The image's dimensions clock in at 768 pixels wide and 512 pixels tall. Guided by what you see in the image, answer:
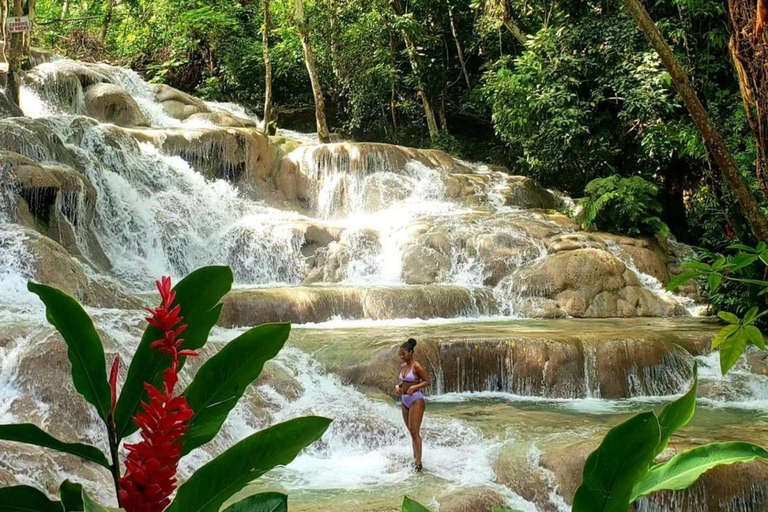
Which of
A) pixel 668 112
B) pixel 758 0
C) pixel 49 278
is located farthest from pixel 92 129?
pixel 758 0

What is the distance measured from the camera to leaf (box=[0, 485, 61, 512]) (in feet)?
2.43

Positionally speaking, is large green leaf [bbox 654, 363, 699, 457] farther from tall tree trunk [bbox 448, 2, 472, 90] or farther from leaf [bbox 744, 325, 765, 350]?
tall tree trunk [bbox 448, 2, 472, 90]

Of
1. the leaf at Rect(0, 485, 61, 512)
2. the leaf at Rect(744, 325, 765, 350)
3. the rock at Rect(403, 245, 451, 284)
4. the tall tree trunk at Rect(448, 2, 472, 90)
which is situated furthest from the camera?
the tall tree trunk at Rect(448, 2, 472, 90)

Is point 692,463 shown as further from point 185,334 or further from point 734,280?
point 734,280

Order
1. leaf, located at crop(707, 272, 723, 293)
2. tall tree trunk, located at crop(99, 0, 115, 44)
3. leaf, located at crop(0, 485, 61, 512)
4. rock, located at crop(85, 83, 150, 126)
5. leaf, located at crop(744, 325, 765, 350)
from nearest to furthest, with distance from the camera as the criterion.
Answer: leaf, located at crop(0, 485, 61, 512) → leaf, located at crop(744, 325, 765, 350) → leaf, located at crop(707, 272, 723, 293) → rock, located at crop(85, 83, 150, 126) → tall tree trunk, located at crop(99, 0, 115, 44)

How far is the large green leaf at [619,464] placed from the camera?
69 cm

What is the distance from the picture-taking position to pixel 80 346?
80cm

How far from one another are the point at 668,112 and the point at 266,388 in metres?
11.0

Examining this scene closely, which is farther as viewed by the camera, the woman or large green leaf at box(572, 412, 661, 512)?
the woman

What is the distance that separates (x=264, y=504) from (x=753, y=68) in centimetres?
215

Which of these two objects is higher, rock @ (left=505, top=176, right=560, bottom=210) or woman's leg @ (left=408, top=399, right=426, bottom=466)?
rock @ (left=505, top=176, right=560, bottom=210)

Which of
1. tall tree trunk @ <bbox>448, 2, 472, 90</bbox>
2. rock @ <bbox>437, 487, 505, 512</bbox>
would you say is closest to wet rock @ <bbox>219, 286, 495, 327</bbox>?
rock @ <bbox>437, 487, 505, 512</bbox>

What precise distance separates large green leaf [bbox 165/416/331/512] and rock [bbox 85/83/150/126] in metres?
18.5

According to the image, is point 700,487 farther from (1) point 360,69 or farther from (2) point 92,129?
(1) point 360,69
